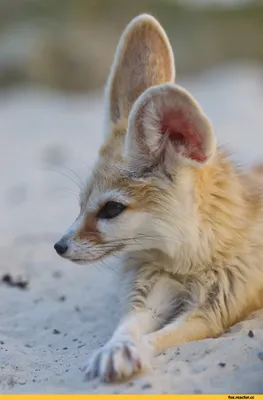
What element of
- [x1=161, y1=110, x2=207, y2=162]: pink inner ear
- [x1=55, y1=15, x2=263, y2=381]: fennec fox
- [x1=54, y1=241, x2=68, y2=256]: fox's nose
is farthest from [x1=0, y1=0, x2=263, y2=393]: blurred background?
[x1=161, y1=110, x2=207, y2=162]: pink inner ear

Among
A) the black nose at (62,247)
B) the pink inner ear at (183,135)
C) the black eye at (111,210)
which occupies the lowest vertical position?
the black nose at (62,247)

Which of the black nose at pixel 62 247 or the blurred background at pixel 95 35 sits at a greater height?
the blurred background at pixel 95 35

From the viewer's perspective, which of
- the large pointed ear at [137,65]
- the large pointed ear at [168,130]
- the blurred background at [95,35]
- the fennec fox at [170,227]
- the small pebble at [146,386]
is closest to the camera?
the small pebble at [146,386]

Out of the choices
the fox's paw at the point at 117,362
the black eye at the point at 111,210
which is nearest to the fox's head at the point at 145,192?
the black eye at the point at 111,210

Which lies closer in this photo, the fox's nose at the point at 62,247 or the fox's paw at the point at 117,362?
the fox's paw at the point at 117,362

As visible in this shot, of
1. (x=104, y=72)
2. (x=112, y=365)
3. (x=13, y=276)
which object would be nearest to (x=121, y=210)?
(x=112, y=365)

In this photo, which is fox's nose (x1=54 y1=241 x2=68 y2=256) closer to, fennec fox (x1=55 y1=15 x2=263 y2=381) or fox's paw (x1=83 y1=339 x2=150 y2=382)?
fennec fox (x1=55 y1=15 x2=263 y2=381)

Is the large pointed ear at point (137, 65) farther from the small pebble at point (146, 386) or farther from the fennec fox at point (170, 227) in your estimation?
the small pebble at point (146, 386)

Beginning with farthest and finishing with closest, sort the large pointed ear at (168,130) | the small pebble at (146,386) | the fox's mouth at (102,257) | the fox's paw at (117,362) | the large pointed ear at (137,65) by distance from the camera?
1. the large pointed ear at (137,65)
2. the fox's mouth at (102,257)
3. the large pointed ear at (168,130)
4. the fox's paw at (117,362)
5. the small pebble at (146,386)
